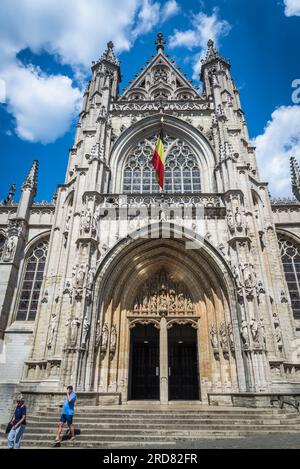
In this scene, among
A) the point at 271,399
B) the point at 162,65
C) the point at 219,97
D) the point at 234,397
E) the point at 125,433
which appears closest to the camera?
the point at 125,433

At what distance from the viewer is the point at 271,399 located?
9609mm

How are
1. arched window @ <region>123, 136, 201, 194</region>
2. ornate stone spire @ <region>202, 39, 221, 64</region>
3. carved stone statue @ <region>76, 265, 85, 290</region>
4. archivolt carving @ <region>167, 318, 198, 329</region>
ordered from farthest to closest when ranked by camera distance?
1. ornate stone spire @ <region>202, 39, 221, 64</region>
2. arched window @ <region>123, 136, 201, 194</region>
3. archivolt carving @ <region>167, 318, 198, 329</region>
4. carved stone statue @ <region>76, 265, 85, 290</region>

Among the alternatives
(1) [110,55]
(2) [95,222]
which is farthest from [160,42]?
(2) [95,222]

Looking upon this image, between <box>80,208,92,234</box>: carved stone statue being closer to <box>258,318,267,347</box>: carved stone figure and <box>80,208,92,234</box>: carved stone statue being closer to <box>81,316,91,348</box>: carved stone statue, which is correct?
<box>81,316,91,348</box>: carved stone statue

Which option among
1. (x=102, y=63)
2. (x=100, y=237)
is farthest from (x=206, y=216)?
(x=102, y=63)

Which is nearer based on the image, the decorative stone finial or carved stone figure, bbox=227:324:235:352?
carved stone figure, bbox=227:324:235:352

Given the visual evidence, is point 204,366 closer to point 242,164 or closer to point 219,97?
point 242,164

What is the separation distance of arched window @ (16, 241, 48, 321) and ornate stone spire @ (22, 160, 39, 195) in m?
3.49

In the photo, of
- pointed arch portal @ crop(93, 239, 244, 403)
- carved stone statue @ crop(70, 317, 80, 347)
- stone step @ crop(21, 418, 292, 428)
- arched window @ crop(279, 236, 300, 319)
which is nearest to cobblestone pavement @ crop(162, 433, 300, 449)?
stone step @ crop(21, 418, 292, 428)

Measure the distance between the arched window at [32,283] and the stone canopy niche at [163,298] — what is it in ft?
16.9

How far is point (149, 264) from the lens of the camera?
47.3ft

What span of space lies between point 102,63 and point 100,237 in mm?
15284

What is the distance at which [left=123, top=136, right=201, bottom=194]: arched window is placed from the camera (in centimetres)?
1688

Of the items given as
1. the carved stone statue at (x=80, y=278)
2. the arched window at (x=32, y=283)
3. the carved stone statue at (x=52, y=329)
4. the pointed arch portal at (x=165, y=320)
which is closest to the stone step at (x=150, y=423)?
the pointed arch portal at (x=165, y=320)
